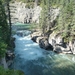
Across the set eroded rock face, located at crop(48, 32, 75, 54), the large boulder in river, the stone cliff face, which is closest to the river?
the large boulder in river

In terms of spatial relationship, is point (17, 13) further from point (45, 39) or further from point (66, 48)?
point (66, 48)

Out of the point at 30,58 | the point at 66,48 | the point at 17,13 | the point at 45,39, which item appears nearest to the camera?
the point at 30,58

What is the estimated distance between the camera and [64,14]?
149ft

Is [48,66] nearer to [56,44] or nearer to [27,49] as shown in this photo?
[56,44]

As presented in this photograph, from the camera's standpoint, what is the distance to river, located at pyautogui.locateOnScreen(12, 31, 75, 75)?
112 feet

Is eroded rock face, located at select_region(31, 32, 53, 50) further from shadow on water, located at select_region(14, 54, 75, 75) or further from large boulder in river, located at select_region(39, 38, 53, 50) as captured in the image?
shadow on water, located at select_region(14, 54, 75, 75)

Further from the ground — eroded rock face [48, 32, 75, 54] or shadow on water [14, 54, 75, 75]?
eroded rock face [48, 32, 75, 54]

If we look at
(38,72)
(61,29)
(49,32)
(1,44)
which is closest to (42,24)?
(49,32)

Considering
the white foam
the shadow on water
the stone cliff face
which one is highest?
the stone cliff face

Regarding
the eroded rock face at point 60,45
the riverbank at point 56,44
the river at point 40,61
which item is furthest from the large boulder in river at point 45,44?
the eroded rock face at point 60,45

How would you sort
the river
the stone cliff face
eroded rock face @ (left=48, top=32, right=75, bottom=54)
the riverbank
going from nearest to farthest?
1. the river
2. eroded rock face @ (left=48, top=32, right=75, bottom=54)
3. the riverbank
4. the stone cliff face

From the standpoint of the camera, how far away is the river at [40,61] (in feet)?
112

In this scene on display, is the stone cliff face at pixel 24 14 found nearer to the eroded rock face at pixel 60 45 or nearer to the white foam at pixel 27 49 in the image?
the white foam at pixel 27 49

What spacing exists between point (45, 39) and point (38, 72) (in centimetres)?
1530
